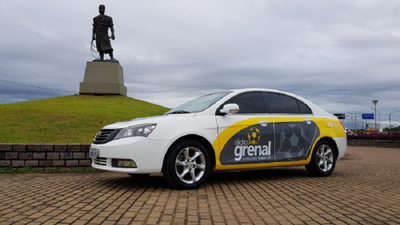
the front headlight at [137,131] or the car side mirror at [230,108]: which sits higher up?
the car side mirror at [230,108]

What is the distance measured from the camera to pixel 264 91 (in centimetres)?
647

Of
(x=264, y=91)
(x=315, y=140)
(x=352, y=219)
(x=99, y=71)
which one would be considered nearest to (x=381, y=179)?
(x=315, y=140)

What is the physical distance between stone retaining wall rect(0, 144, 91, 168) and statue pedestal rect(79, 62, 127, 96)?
27809mm

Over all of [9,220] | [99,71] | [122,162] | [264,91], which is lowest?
[9,220]

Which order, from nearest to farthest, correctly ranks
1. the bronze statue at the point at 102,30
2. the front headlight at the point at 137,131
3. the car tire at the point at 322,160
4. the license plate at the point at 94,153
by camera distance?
the front headlight at the point at 137,131, the license plate at the point at 94,153, the car tire at the point at 322,160, the bronze statue at the point at 102,30

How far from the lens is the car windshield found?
585 centimetres

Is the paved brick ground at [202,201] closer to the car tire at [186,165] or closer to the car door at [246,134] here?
the car tire at [186,165]

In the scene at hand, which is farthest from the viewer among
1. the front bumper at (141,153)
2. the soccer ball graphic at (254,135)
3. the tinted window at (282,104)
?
the tinted window at (282,104)

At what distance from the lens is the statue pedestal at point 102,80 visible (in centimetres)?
3453

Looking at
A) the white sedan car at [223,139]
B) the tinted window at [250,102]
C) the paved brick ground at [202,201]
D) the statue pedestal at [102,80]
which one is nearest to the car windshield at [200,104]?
the white sedan car at [223,139]

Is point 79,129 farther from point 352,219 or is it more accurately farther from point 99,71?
point 99,71

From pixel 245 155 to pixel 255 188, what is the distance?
22.9 inches

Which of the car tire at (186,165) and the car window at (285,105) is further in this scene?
the car window at (285,105)

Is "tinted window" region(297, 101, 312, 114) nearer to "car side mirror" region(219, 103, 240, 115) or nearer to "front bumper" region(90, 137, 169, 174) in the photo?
"car side mirror" region(219, 103, 240, 115)
